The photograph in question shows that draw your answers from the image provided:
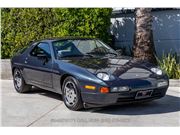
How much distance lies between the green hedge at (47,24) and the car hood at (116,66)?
3.52 metres

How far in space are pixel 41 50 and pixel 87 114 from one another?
219 centimetres

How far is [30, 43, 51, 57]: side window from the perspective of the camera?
8328 millimetres

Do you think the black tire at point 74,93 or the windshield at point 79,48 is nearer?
the black tire at point 74,93

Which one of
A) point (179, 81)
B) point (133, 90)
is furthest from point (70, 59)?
point (179, 81)

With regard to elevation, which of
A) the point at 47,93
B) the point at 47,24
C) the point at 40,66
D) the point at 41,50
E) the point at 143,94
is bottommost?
the point at 47,93

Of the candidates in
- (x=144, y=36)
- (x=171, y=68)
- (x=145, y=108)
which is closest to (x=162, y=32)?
(x=144, y=36)

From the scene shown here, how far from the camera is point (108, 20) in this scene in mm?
11680

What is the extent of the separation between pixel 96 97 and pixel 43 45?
7.65ft

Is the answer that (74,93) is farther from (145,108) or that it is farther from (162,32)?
(162,32)

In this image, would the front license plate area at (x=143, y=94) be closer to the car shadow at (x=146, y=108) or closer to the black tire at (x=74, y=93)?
the car shadow at (x=146, y=108)

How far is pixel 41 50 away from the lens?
864cm

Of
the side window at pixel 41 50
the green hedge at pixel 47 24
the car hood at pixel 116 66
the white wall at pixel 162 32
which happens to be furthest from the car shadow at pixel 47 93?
the white wall at pixel 162 32

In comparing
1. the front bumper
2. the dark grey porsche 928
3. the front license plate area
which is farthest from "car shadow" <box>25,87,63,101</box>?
the front license plate area

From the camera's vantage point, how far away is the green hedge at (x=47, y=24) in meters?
11.3
